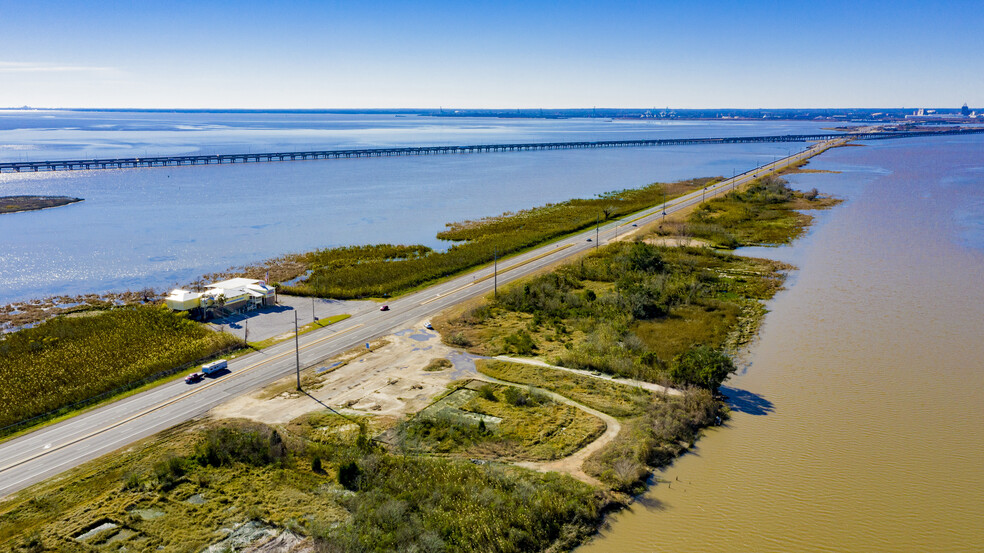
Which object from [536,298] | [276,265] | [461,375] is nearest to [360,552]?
[461,375]

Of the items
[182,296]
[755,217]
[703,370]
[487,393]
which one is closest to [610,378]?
[703,370]

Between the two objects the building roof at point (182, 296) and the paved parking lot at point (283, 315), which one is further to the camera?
the building roof at point (182, 296)

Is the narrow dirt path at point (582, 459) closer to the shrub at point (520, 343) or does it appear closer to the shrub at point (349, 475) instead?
the shrub at point (349, 475)

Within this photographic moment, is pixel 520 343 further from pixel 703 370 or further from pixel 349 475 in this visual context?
pixel 349 475

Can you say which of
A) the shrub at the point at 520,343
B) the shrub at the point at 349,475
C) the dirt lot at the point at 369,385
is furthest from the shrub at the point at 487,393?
the shrub at the point at 349,475

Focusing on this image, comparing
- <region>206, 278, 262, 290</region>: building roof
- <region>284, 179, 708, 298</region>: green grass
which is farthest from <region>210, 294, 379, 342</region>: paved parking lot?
<region>206, 278, 262, 290</region>: building roof

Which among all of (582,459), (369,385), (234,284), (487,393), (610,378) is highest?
(234,284)

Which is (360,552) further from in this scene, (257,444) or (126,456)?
(126,456)
